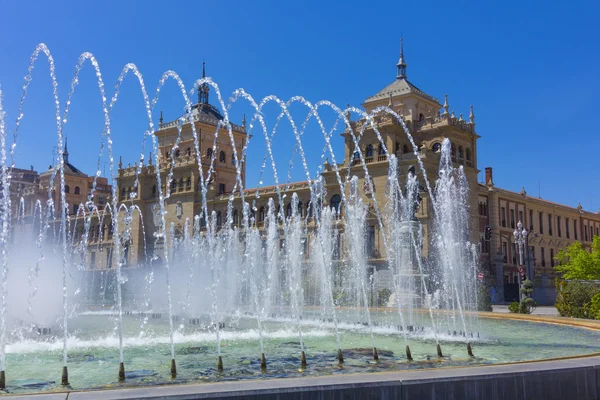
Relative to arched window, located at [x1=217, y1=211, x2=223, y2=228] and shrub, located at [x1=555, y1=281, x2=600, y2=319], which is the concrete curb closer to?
shrub, located at [x1=555, y1=281, x2=600, y2=319]

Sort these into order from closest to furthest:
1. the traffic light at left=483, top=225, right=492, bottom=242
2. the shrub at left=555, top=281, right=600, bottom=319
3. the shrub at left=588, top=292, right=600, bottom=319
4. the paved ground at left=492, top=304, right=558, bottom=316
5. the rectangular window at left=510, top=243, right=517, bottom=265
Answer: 1. the shrub at left=588, top=292, right=600, bottom=319
2. the shrub at left=555, top=281, right=600, bottom=319
3. the paved ground at left=492, top=304, right=558, bottom=316
4. the traffic light at left=483, top=225, right=492, bottom=242
5. the rectangular window at left=510, top=243, right=517, bottom=265

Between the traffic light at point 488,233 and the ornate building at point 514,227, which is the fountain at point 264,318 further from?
the ornate building at point 514,227

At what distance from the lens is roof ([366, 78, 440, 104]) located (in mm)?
49719

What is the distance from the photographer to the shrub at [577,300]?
18969 mm

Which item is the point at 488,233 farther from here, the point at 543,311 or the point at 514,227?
the point at 514,227

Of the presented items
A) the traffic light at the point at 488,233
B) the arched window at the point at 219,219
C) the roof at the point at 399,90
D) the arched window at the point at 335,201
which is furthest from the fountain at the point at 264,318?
the arched window at the point at 219,219

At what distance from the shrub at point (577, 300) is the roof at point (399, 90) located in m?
31.5

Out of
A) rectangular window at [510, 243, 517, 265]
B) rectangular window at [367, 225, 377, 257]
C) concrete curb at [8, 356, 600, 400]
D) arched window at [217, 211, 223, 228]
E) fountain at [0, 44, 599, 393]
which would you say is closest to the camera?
concrete curb at [8, 356, 600, 400]

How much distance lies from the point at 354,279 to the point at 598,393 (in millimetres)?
31512

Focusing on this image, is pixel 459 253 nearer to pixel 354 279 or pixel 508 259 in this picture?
pixel 354 279

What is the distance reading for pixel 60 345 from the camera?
12953 mm

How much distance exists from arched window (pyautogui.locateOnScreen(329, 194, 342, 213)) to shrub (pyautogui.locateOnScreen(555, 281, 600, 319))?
26.8m

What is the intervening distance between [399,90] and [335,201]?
11388mm

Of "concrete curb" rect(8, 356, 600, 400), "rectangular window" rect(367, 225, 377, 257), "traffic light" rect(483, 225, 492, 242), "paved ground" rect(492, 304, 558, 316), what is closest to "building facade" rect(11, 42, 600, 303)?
"rectangular window" rect(367, 225, 377, 257)
